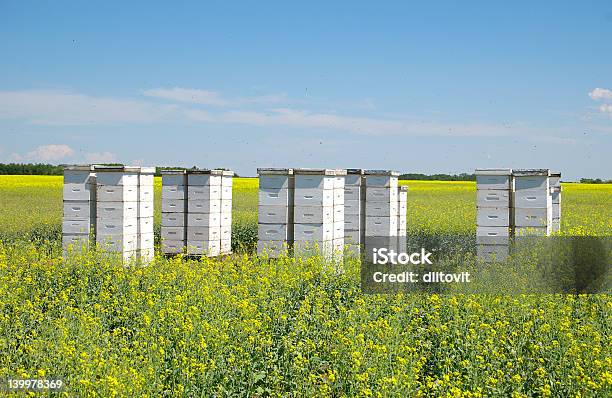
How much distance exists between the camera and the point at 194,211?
18000 millimetres

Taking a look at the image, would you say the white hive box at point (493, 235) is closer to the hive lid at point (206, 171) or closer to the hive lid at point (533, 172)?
the hive lid at point (533, 172)

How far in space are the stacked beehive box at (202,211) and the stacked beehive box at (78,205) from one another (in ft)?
10.2

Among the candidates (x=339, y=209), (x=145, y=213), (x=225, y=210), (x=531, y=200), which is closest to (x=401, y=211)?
(x=339, y=209)

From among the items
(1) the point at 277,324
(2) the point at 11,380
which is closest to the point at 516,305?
(1) the point at 277,324

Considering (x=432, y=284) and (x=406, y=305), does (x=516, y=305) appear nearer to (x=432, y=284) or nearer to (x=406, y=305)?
(x=406, y=305)

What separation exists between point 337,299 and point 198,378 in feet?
13.0

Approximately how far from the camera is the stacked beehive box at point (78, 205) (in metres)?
15.3

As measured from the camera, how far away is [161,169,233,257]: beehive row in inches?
704

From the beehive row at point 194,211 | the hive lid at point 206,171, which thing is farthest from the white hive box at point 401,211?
the hive lid at point 206,171

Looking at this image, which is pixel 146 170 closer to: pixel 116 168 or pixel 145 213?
pixel 116 168

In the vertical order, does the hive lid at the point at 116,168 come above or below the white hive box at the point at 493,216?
above

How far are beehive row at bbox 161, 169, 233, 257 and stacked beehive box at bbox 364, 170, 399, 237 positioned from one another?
4004 mm

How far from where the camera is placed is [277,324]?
8.67 metres

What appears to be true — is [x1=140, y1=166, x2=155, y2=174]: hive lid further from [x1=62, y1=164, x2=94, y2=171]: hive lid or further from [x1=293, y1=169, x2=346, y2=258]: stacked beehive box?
[x1=293, y1=169, x2=346, y2=258]: stacked beehive box
